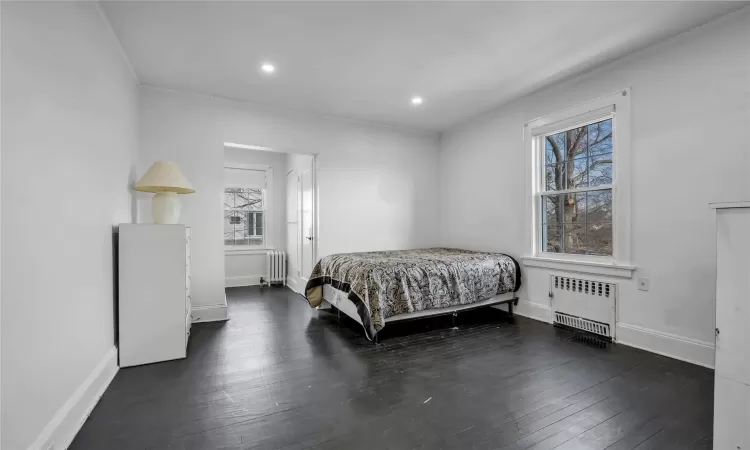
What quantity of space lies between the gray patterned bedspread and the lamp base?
165 centimetres

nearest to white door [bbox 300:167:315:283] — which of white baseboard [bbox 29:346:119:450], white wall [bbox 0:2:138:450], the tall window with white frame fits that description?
white wall [bbox 0:2:138:450]

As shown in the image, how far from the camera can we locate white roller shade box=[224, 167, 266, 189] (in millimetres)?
5852

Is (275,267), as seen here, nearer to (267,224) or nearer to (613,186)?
(267,224)

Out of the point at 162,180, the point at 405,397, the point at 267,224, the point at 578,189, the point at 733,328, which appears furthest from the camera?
the point at 267,224

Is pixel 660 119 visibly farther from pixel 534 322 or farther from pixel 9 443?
pixel 9 443

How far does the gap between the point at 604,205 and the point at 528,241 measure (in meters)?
0.86

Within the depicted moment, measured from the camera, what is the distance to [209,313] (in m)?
3.72

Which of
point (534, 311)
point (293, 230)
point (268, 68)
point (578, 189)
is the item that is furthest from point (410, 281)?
point (293, 230)

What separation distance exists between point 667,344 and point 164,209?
4375 millimetres

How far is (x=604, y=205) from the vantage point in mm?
3258

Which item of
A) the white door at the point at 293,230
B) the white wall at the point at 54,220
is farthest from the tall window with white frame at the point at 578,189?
the white wall at the point at 54,220

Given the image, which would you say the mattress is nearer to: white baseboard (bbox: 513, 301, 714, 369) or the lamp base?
white baseboard (bbox: 513, 301, 714, 369)

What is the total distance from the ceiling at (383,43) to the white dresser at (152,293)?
1.55 m

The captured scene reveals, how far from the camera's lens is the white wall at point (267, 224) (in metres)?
5.82
